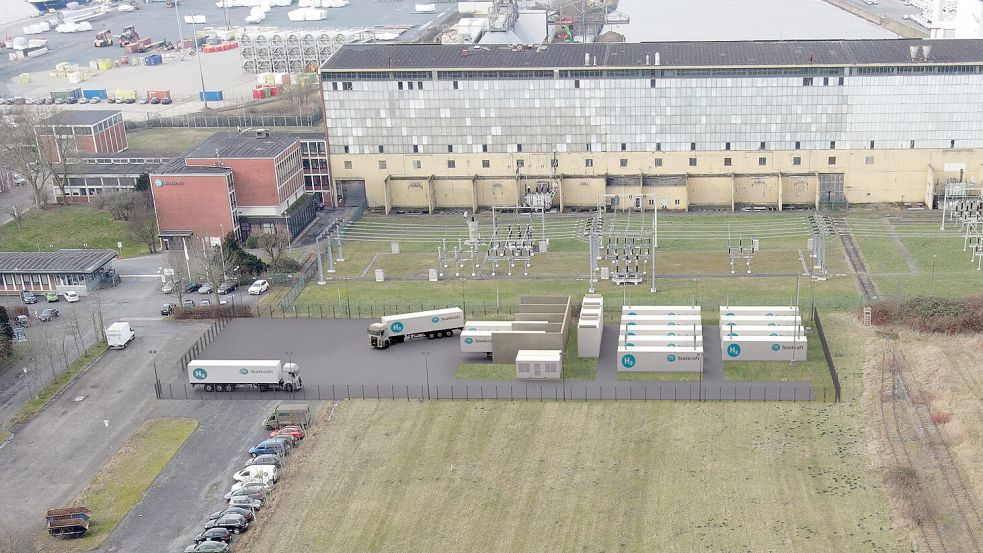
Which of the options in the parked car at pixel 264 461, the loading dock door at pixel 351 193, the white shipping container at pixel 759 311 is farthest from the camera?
the loading dock door at pixel 351 193

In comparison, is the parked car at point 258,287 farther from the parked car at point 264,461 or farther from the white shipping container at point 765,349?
the white shipping container at point 765,349

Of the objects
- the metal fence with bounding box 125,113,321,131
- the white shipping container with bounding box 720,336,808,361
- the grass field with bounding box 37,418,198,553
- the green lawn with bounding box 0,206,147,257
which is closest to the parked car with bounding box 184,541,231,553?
the grass field with bounding box 37,418,198,553

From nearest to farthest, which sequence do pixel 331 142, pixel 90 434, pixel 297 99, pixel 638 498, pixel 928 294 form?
pixel 638 498
pixel 90 434
pixel 928 294
pixel 331 142
pixel 297 99

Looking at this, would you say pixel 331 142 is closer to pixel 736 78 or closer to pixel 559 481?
pixel 736 78

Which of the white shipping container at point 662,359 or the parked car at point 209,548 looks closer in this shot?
the parked car at point 209,548

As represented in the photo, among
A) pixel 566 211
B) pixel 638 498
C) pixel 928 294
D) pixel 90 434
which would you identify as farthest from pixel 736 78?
pixel 90 434

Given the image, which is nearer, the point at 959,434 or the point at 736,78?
the point at 959,434

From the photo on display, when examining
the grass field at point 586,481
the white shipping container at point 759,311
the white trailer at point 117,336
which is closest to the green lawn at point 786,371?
the grass field at point 586,481
